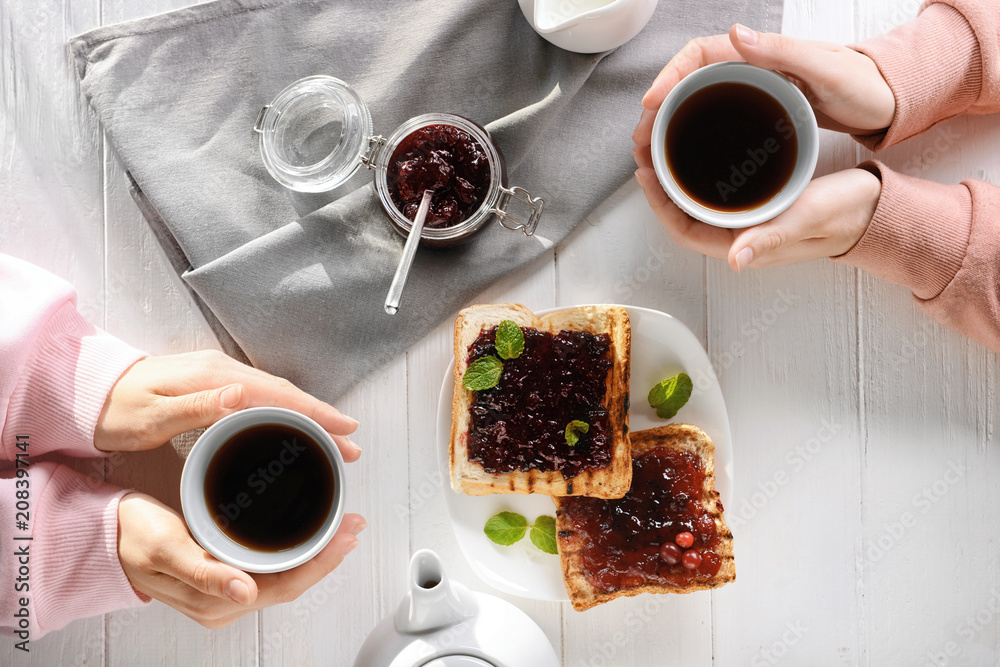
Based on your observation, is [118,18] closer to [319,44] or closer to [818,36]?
[319,44]

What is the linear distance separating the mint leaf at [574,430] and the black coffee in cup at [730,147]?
0.46m

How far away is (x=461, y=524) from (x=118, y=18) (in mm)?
1279

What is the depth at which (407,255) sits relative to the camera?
129 cm

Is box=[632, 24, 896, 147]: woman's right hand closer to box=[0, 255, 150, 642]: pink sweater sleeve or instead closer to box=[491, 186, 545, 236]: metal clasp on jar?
box=[491, 186, 545, 236]: metal clasp on jar

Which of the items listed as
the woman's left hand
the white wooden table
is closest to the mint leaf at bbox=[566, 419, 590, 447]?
the white wooden table

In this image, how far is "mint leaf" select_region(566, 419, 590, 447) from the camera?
1282 millimetres

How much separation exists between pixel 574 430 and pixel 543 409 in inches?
2.7

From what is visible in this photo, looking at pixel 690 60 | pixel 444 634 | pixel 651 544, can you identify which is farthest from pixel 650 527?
pixel 690 60

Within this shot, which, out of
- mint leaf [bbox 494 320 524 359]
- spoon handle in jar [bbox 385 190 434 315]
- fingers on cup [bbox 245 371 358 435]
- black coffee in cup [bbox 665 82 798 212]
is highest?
black coffee in cup [bbox 665 82 798 212]

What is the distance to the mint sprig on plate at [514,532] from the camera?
1393mm

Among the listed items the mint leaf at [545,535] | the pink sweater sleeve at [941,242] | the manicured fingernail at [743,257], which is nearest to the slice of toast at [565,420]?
the mint leaf at [545,535]

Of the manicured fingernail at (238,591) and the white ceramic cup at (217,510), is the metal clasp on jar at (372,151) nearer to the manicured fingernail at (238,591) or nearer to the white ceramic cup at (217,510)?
the white ceramic cup at (217,510)

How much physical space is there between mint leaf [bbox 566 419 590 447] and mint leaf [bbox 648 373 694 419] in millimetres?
177

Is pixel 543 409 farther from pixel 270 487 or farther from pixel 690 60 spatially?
pixel 690 60
